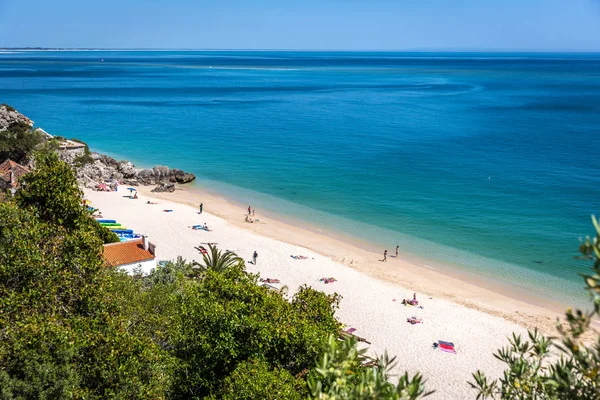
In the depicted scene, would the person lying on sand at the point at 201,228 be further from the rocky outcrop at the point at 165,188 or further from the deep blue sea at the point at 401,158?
the rocky outcrop at the point at 165,188

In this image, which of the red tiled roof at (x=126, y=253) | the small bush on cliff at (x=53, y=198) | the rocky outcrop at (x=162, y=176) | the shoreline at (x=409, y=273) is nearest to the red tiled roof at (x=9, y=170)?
the shoreline at (x=409, y=273)

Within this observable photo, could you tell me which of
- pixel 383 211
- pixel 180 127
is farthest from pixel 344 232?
pixel 180 127

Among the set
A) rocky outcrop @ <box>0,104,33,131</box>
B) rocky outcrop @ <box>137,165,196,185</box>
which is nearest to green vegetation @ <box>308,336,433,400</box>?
rocky outcrop @ <box>137,165,196,185</box>

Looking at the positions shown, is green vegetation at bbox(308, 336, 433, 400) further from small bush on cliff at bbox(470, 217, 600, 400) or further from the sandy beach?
the sandy beach

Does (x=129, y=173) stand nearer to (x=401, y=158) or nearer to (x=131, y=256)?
(x=131, y=256)

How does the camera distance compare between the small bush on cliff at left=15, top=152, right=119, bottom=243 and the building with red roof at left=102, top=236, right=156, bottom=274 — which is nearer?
the small bush on cliff at left=15, top=152, right=119, bottom=243
